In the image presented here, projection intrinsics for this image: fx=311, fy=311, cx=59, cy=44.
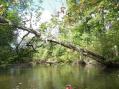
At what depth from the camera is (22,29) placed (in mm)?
11117

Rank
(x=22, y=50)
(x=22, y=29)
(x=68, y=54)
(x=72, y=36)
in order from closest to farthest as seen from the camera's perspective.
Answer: (x=22, y=50) → (x=22, y=29) → (x=72, y=36) → (x=68, y=54)

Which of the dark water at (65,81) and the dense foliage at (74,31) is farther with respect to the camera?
the dark water at (65,81)

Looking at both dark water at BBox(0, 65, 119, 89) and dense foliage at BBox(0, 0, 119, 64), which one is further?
dark water at BBox(0, 65, 119, 89)

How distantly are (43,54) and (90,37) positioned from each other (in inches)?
962

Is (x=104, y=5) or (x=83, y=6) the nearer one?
(x=104, y=5)

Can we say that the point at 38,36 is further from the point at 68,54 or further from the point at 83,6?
the point at 68,54

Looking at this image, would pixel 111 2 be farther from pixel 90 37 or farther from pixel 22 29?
pixel 90 37

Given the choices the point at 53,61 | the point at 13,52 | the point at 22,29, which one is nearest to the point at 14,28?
the point at 22,29

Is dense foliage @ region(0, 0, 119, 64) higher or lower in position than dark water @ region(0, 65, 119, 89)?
higher

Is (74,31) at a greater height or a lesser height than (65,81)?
greater

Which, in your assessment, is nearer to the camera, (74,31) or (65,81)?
(65,81)

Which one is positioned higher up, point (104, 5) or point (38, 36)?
point (104, 5)

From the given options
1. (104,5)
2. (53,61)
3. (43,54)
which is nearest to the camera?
(104,5)

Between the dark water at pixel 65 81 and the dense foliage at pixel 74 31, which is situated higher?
the dense foliage at pixel 74 31
